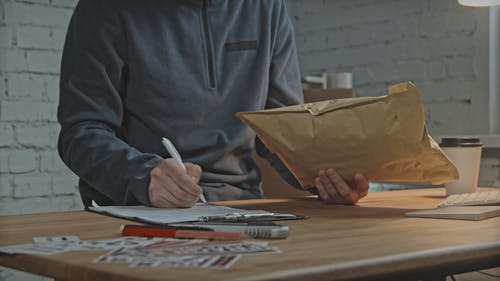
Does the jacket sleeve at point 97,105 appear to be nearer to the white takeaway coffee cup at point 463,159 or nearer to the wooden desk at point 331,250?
the wooden desk at point 331,250

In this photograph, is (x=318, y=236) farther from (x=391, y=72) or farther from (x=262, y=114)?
(x=391, y=72)

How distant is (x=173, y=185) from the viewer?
1.25 m

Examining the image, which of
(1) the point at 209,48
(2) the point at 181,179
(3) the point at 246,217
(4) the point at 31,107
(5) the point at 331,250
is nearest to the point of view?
(5) the point at 331,250

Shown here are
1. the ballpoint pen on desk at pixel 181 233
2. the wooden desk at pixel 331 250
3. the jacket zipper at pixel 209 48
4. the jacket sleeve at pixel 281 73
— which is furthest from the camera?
the jacket sleeve at pixel 281 73

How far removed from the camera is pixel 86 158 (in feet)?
4.79

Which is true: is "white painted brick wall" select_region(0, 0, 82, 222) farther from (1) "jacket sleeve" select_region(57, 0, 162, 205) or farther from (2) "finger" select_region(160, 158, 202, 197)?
(2) "finger" select_region(160, 158, 202, 197)

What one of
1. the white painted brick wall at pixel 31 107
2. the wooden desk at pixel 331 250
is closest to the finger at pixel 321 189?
the wooden desk at pixel 331 250

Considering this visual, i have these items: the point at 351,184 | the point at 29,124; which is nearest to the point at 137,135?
the point at 351,184

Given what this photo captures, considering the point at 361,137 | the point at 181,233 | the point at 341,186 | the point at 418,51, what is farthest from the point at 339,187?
the point at 418,51

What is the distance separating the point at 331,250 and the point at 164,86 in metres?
0.86

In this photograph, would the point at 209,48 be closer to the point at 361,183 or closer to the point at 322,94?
the point at 361,183

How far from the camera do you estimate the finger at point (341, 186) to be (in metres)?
1.41

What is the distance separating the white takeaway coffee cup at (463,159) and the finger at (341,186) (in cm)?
28

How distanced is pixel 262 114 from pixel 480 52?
1.54m
